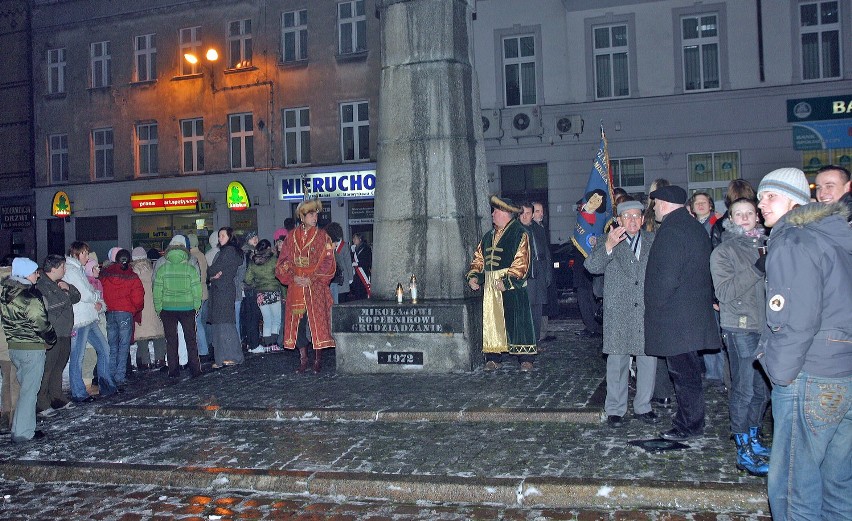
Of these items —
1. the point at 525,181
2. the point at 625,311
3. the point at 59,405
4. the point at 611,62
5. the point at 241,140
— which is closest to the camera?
the point at 625,311

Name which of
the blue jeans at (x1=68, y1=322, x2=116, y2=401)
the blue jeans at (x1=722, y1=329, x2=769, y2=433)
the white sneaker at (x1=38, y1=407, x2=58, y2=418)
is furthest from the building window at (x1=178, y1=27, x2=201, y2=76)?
the blue jeans at (x1=722, y1=329, x2=769, y2=433)

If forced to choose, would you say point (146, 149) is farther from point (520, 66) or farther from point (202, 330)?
point (202, 330)

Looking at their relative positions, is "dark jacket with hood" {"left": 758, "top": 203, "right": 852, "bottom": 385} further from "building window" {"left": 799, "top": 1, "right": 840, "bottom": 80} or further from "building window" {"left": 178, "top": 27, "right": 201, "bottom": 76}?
"building window" {"left": 178, "top": 27, "right": 201, "bottom": 76}

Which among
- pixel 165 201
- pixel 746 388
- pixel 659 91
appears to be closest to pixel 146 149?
pixel 165 201

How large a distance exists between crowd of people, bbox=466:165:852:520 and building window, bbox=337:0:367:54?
57.9 feet

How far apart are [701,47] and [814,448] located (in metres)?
21.6

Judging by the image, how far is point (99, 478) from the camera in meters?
6.65

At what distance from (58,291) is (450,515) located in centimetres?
540

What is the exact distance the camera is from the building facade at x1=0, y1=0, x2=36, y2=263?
107 feet

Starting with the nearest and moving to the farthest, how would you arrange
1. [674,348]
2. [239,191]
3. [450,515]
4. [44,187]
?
[450,515], [674,348], [239,191], [44,187]

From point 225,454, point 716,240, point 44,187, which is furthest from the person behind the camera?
point 44,187

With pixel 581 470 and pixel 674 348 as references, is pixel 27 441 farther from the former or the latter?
pixel 674 348

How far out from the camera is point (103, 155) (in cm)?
3131

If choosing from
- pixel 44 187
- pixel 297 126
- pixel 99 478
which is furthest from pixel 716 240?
pixel 44 187
